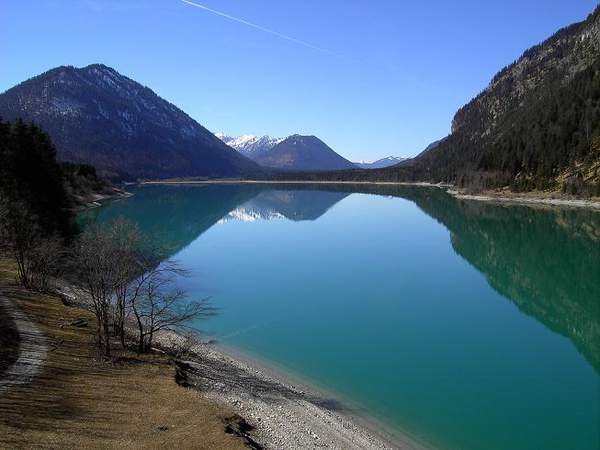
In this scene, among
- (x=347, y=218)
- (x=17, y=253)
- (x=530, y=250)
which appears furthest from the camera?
(x=347, y=218)

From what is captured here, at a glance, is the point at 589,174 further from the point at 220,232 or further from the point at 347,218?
the point at 220,232

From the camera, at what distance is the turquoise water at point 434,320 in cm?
2077

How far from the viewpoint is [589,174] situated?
113125 millimetres

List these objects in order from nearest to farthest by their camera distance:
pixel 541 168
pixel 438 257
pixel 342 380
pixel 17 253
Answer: pixel 342 380 → pixel 17 253 → pixel 438 257 → pixel 541 168

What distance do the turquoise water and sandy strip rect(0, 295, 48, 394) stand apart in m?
11.1

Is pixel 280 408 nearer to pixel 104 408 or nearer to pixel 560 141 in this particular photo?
pixel 104 408

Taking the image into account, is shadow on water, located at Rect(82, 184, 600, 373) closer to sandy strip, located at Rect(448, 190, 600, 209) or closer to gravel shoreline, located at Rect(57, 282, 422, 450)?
sandy strip, located at Rect(448, 190, 600, 209)

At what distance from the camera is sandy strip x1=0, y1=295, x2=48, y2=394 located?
1733cm

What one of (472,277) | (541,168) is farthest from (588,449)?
(541,168)

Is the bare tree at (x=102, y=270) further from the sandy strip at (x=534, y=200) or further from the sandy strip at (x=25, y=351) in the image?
the sandy strip at (x=534, y=200)

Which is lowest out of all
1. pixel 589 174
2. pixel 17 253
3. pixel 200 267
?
pixel 200 267

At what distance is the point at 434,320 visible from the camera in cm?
3434

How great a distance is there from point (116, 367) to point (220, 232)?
6561 centimetres

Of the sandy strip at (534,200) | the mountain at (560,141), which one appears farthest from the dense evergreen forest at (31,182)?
the mountain at (560,141)
